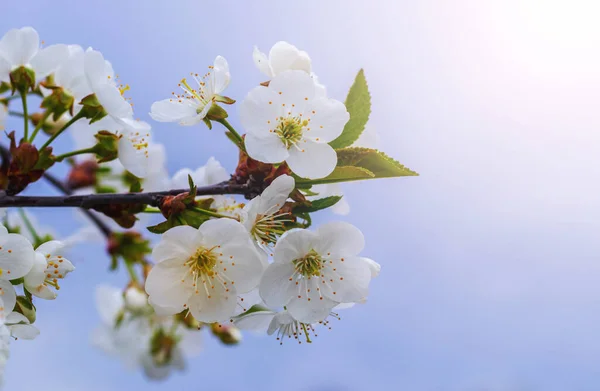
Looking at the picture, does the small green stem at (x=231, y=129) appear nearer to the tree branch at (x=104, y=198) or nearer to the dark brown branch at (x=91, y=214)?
the tree branch at (x=104, y=198)

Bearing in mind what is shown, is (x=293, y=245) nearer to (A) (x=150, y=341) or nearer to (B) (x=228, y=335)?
(B) (x=228, y=335)

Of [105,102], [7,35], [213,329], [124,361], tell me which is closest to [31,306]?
[105,102]

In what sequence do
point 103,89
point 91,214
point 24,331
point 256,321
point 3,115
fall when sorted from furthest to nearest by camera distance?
point 91,214, point 3,115, point 103,89, point 256,321, point 24,331

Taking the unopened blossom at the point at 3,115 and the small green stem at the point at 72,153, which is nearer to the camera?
the small green stem at the point at 72,153

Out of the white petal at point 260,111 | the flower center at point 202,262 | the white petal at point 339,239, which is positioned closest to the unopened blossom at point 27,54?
the white petal at point 260,111

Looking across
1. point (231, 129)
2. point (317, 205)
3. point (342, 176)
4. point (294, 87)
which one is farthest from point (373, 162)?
point (231, 129)

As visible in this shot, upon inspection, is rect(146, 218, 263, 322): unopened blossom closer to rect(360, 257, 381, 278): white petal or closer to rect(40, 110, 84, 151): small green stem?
rect(360, 257, 381, 278): white petal
